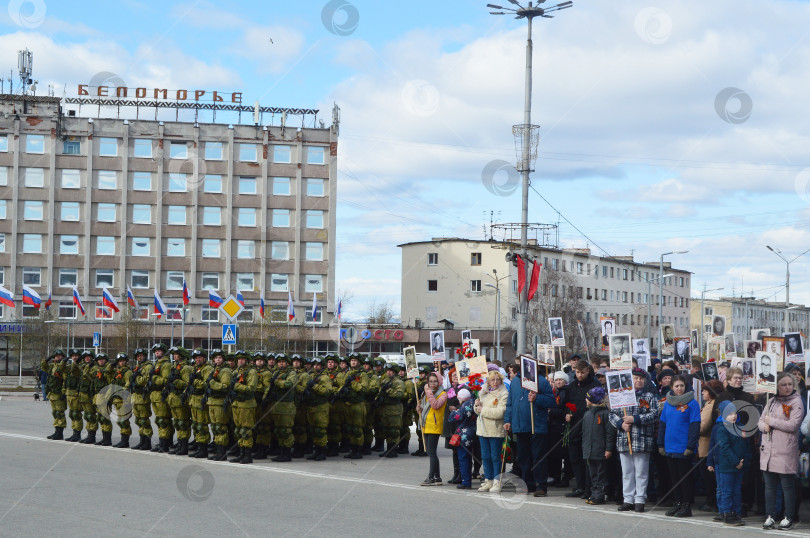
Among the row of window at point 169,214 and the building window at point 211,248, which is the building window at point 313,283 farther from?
the building window at point 211,248

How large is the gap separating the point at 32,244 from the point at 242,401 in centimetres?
Answer: 5822

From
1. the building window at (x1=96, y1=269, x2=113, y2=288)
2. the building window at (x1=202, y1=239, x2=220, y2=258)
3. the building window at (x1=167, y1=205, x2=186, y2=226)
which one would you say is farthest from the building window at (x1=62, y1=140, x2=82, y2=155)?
the building window at (x1=202, y1=239, x2=220, y2=258)

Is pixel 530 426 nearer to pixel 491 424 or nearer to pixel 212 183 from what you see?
pixel 491 424

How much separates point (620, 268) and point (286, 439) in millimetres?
88993

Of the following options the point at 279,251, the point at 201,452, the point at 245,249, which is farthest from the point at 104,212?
the point at 201,452

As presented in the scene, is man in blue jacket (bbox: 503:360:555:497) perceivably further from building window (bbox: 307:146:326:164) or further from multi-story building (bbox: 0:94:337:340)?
building window (bbox: 307:146:326:164)

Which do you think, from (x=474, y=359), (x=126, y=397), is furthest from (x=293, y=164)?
(x=474, y=359)

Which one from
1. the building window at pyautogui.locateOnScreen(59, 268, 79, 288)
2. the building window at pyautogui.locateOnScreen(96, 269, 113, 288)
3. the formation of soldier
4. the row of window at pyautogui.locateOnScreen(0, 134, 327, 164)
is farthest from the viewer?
the building window at pyautogui.locateOnScreen(96, 269, 113, 288)

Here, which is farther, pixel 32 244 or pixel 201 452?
pixel 32 244

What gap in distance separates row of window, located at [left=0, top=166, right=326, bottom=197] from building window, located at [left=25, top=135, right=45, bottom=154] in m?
1.43

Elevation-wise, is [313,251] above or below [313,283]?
above

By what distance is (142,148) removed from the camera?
70.4 meters

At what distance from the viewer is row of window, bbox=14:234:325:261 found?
6875cm

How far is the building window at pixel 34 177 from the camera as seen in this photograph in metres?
68.5
